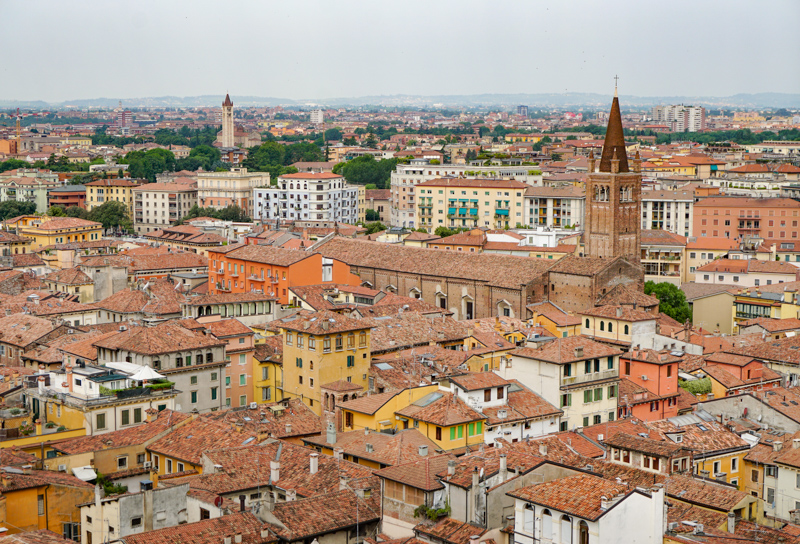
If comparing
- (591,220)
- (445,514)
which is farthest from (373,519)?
(591,220)

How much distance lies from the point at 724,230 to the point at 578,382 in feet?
192

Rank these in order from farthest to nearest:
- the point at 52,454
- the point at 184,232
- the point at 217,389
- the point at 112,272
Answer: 1. the point at 184,232
2. the point at 112,272
3. the point at 217,389
4. the point at 52,454

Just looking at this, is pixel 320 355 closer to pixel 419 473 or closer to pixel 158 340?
pixel 158 340

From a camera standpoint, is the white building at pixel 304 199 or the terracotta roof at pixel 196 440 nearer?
the terracotta roof at pixel 196 440

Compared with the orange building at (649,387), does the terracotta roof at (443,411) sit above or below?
above

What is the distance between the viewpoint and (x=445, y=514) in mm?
23625

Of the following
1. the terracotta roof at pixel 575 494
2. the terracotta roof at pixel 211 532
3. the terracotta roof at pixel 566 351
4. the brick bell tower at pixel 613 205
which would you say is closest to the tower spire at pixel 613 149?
the brick bell tower at pixel 613 205

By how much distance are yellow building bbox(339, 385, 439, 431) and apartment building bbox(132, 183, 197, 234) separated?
8345 cm

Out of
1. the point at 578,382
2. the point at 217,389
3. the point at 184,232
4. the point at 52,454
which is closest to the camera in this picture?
the point at 52,454

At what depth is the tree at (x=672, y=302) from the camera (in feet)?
202

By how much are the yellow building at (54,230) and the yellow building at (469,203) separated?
2959 centimetres

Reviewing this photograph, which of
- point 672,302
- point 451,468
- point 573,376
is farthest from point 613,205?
point 451,468

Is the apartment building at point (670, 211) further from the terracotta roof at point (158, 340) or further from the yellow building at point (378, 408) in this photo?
the yellow building at point (378, 408)

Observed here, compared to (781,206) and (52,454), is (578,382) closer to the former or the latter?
(52,454)
